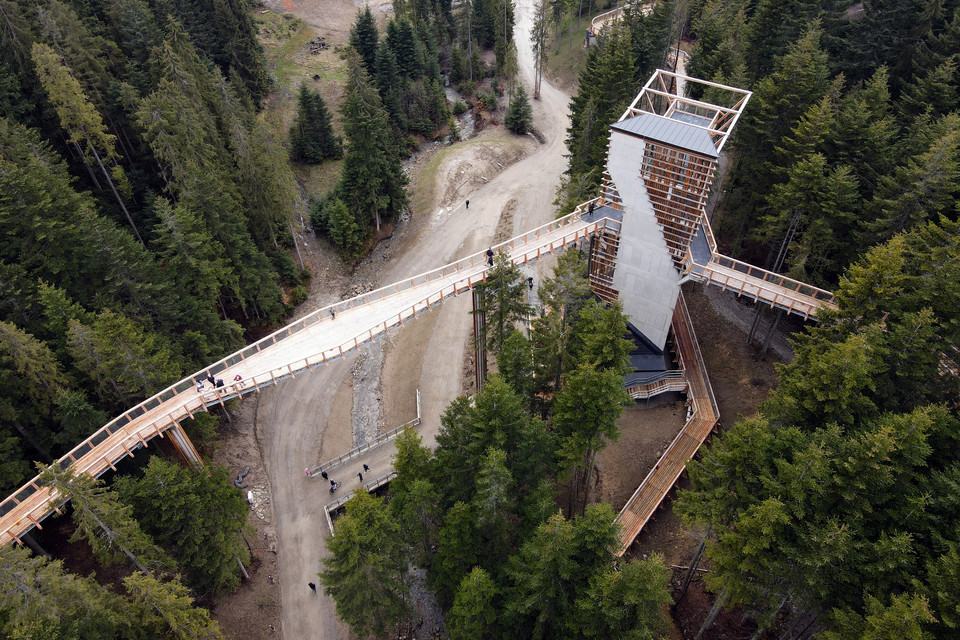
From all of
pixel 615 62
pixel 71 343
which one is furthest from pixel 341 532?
pixel 615 62

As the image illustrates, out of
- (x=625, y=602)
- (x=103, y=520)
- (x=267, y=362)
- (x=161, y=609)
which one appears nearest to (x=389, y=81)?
(x=267, y=362)

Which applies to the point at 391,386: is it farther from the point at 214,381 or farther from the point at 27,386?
the point at 27,386

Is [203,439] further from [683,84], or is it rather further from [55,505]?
[683,84]

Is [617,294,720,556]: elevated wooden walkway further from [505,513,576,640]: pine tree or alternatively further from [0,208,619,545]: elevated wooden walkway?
[0,208,619,545]: elevated wooden walkway

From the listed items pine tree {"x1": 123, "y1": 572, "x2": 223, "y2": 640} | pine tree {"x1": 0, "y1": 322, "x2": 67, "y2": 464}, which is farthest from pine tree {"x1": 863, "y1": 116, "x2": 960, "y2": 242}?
pine tree {"x1": 0, "y1": 322, "x2": 67, "y2": 464}

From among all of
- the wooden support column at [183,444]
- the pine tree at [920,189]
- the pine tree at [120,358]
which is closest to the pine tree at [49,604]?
the wooden support column at [183,444]

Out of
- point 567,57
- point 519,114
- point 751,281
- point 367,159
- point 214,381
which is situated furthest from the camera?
point 567,57
